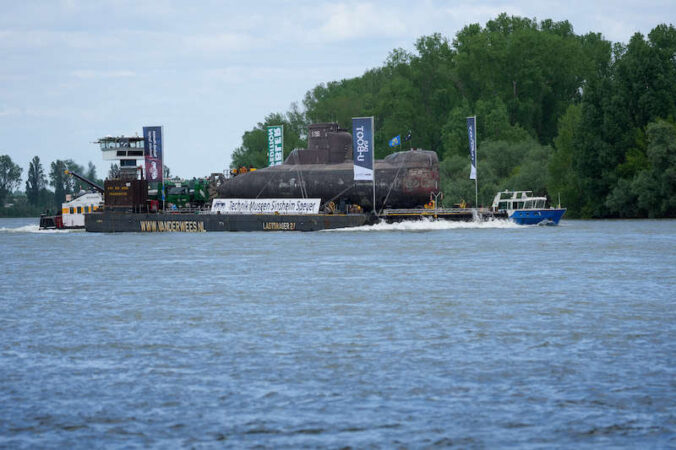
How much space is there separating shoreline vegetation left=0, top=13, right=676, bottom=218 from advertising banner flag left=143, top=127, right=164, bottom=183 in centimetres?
4291

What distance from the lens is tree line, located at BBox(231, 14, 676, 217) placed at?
10469cm

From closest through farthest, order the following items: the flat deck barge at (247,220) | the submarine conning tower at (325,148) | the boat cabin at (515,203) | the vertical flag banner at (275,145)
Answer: the flat deck barge at (247,220) → the boat cabin at (515,203) → the submarine conning tower at (325,148) → the vertical flag banner at (275,145)

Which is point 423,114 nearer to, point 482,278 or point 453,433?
point 482,278

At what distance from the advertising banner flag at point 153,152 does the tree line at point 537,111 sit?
42928 mm

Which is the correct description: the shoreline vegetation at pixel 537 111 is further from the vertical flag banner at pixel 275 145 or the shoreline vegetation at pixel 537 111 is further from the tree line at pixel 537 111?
the vertical flag banner at pixel 275 145

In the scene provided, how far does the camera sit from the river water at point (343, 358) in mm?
15539

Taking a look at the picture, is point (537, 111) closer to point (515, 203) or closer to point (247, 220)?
point (515, 203)

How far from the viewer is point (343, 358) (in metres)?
21.2

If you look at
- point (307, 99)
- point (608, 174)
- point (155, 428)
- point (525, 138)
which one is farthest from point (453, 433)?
point (307, 99)

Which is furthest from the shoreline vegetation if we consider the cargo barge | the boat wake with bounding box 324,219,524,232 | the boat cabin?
the cargo barge

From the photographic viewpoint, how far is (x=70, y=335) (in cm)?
2530

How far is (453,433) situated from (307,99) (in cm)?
16365

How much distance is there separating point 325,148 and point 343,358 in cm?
7142

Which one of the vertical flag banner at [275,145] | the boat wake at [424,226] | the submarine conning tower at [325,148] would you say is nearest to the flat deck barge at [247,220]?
the boat wake at [424,226]
